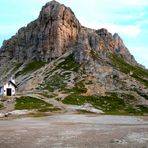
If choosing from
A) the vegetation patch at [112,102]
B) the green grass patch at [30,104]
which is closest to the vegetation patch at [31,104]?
the green grass patch at [30,104]

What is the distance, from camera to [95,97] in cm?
15500

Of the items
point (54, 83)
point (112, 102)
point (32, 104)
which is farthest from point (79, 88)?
point (32, 104)

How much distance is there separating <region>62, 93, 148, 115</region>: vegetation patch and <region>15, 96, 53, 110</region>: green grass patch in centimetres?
1145

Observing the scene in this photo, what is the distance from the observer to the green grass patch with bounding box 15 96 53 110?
403 feet

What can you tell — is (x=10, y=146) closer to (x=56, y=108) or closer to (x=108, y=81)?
(x=56, y=108)

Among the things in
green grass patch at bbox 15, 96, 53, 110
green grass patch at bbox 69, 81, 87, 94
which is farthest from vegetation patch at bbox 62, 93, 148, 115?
green grass patch at bbox 69, 81, 87, 94

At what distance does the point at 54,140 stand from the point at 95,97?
4202 inches

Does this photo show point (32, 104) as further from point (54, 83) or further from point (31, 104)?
point (54, 83)

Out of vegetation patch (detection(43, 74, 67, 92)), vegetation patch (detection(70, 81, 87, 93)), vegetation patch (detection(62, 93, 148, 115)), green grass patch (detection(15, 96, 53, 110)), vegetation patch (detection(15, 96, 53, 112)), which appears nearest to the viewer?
vegetation patch (detection(15, 96, 53, 112))

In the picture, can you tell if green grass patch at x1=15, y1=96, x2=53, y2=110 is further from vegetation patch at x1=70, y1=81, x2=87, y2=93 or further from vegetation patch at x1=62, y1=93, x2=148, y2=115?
vegetation patch at x1=70, y1=81, x2=87, y2=93

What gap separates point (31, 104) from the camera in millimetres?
127625

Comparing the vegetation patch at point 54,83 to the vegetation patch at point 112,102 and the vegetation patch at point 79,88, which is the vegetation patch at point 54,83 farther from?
the vegetation patch at point 112,102

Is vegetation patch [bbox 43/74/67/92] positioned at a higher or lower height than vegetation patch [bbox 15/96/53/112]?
higher

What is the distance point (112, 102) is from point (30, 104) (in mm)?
37692
